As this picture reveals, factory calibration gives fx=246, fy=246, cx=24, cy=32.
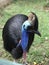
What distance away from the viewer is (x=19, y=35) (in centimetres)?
407

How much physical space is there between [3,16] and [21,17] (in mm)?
3483

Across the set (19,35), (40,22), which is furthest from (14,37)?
(40,22)

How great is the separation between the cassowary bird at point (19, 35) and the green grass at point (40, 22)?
79 centimetres

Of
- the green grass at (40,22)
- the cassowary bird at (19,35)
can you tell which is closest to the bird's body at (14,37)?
the cassowary bird at (19,35)

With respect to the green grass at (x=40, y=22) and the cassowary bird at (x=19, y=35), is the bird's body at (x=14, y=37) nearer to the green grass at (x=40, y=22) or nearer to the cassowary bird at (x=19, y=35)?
the cassowary bird at (x=19, y=35)

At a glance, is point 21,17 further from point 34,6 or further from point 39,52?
point 34,6

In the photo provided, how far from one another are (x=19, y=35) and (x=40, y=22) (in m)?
3.42

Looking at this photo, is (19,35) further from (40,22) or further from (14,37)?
(40,22)

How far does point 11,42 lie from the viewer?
4168 mm

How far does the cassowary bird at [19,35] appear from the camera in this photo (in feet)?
12.3

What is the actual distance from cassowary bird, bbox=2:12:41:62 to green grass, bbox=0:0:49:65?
0.79 m

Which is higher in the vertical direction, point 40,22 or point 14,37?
point 14,37

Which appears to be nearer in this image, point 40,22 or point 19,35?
point 19,35

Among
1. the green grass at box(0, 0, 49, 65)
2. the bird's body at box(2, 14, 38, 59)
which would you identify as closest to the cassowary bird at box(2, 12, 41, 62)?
the bird's body at box(2, 14, 38, 59)
